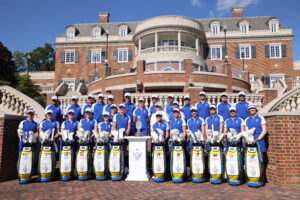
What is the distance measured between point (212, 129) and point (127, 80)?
42.5ft

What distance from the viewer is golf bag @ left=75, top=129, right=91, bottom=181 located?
5.96 meters

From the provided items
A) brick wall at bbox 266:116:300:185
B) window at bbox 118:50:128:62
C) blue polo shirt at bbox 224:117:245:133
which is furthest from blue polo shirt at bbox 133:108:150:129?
window at bbox 118:50:128:62

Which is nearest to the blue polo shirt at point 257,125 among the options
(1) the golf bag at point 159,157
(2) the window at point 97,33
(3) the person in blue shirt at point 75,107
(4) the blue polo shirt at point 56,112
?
(1) the golf bag at point 159,157

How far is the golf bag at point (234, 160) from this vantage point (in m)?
5.40

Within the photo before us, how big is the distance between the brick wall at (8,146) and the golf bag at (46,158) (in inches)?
40.1

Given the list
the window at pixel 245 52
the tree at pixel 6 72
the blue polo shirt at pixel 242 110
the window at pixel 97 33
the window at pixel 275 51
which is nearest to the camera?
the blue polo shirt at pixel 242 110

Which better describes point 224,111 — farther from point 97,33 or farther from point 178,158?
point 97,33

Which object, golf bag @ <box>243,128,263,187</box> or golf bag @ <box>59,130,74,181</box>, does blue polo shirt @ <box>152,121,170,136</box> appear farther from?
golf bag @ <box>59,130,74,181</box>

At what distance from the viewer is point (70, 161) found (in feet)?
19.8

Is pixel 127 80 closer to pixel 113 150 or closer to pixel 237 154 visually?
pixel 113 150

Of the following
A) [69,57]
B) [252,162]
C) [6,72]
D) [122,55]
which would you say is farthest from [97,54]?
[252,162]

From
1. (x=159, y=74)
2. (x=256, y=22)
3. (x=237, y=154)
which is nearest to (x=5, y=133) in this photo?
(x=237, y=154)

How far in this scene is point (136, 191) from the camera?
4.99 metres

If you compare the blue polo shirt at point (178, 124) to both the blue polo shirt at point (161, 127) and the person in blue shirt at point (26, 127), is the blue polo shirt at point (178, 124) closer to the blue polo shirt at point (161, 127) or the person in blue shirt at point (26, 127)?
the blue polo shirt at point (161, 127)
